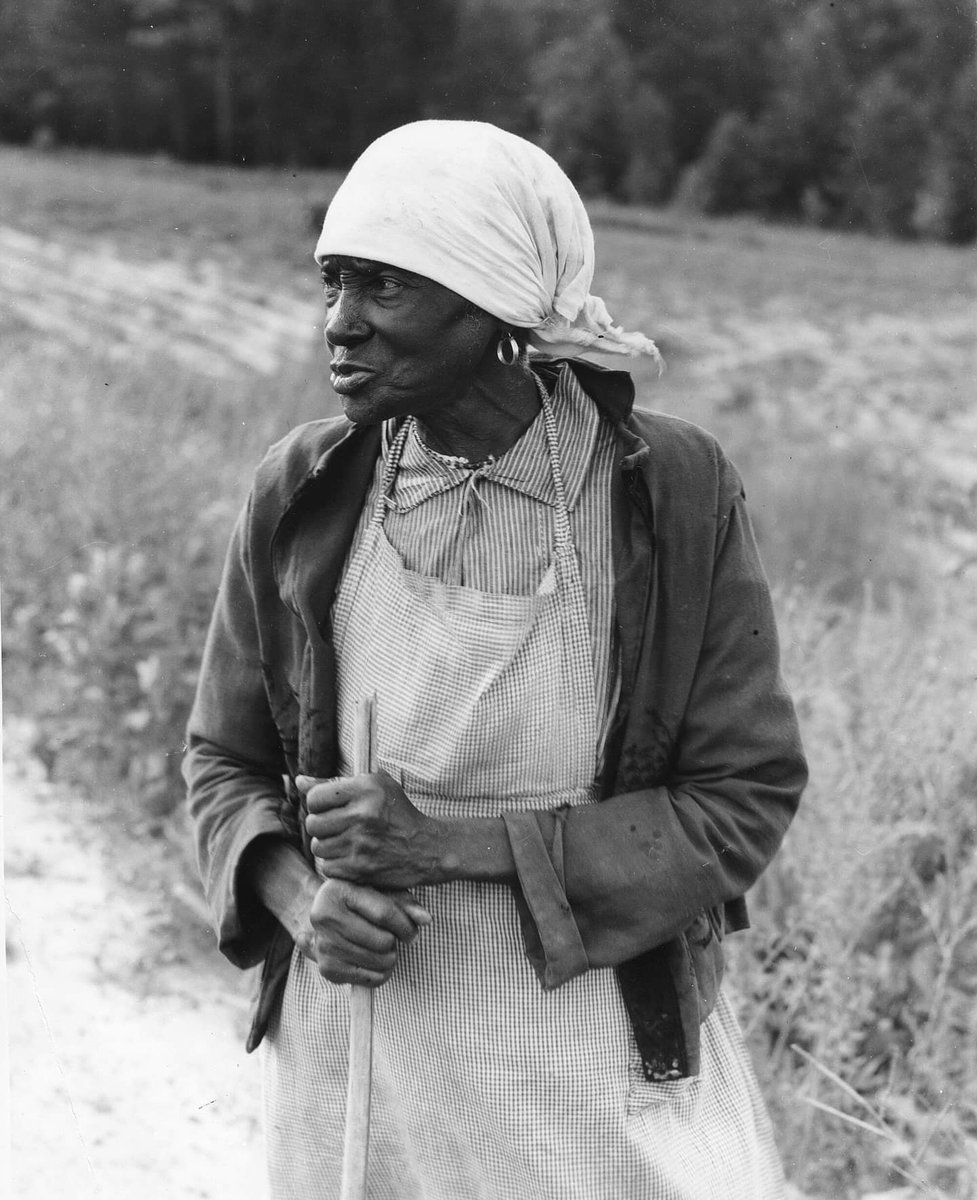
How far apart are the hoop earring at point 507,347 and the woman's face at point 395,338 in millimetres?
18

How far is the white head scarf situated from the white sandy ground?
1.99m

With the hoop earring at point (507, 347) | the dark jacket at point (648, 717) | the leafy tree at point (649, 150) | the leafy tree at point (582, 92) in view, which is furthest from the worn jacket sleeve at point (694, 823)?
the leafy tree at point (649, 150)

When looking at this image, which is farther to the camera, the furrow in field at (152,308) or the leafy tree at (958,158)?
the furrow in field at (152,308)

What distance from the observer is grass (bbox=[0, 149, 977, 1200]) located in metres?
2.71

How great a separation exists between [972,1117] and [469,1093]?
61.5 inches

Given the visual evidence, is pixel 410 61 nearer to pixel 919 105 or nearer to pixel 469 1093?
pixel 919 105

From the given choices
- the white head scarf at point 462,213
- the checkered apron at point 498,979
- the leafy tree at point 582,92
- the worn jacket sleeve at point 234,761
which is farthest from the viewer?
the leafy tree at point 582,92

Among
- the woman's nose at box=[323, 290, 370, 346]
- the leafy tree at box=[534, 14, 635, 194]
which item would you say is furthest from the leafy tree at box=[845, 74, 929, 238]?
the woman's nose at box=[323, 290, 370, 346]

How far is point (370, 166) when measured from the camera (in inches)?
55.0

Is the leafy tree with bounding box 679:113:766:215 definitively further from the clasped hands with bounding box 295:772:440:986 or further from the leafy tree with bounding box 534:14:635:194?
the clasped hands with bounding box 295:772:440:986

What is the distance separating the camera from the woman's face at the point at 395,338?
1423 millimetres

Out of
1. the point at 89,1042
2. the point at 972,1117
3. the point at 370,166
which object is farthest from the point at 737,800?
the point at 89,1042

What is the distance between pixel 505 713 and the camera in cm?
148

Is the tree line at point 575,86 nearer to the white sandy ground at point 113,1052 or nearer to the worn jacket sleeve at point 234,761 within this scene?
the white sandy ground at point 113,1052
